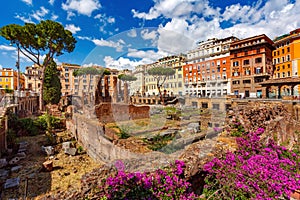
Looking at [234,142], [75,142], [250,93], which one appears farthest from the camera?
[250,93]

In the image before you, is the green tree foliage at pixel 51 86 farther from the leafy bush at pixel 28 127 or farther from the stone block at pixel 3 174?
the stone block at pixel 3 174

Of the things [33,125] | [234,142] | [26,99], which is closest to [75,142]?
[33,125]

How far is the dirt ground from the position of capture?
18.6 feet

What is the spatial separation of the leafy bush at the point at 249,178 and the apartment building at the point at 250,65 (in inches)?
1209

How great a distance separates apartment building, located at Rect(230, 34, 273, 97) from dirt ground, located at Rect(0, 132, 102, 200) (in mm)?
33031

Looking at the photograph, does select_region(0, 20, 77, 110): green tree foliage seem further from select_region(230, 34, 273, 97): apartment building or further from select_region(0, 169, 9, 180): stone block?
select_region(230, 34, 273, 97): apartment building

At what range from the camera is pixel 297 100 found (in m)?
16.9

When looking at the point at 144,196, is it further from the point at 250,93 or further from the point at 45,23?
the point at 250,93

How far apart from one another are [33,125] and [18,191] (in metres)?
9.27

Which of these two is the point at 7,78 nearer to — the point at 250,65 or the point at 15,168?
the point at 15,168

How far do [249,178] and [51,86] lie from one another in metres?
27.4

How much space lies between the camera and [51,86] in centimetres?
2347

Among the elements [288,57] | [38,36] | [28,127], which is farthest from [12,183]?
[288,57]

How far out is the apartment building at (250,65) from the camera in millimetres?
30531
